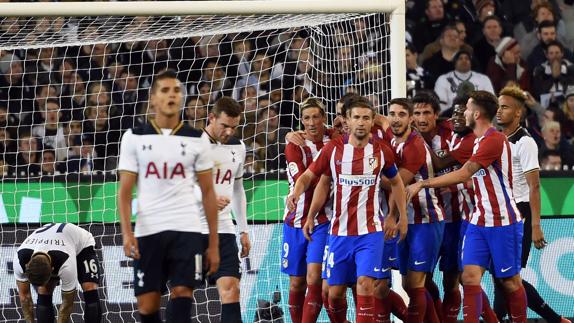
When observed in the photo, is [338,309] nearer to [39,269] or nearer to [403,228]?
[403,228]

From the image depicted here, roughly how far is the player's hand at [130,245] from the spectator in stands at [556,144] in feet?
24.2

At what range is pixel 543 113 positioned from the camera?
14719mm

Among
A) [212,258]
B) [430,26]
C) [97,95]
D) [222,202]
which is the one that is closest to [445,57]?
[430,26]

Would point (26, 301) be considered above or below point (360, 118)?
below

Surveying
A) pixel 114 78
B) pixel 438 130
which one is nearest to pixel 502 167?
pixel 438 130

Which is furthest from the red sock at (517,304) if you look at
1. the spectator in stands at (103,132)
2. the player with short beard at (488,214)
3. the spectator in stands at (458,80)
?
the spectator in stands at (458,80)

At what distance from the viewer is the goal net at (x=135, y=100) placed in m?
11.3

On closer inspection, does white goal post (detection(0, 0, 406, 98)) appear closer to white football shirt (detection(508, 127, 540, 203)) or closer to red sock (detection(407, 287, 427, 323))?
white football shirt (detection(508, 127, 540, 203))

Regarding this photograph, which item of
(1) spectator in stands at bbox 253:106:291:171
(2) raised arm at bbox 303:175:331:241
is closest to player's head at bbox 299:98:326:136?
(2) raised arm at bbox 303:175:331:241

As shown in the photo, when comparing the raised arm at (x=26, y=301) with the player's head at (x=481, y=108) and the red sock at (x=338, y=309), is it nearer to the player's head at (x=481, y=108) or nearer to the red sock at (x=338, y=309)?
the red sock at (x=338, y=309)

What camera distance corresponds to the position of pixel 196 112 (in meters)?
12.5

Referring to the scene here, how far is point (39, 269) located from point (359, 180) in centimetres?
268

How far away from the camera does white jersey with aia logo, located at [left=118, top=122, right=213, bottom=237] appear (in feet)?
24.9

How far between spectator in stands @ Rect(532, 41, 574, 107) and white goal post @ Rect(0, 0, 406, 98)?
5033 millimetres
